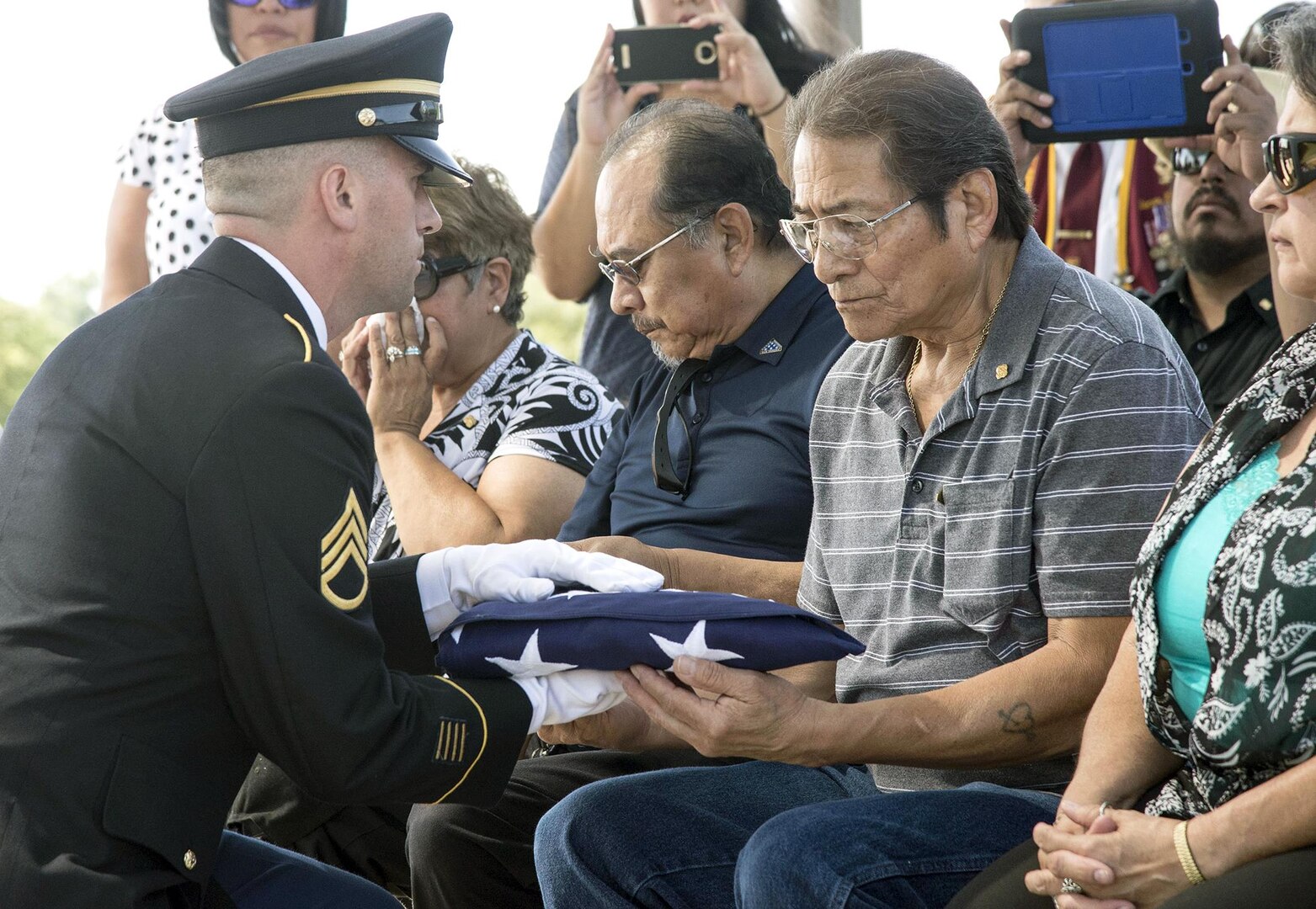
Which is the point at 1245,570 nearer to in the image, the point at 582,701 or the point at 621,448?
the point at 582,701

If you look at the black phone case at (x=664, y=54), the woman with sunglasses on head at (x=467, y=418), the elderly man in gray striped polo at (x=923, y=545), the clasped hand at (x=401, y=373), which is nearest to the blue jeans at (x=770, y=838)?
the elderly man in gray striped polo at (x=923, y=545)

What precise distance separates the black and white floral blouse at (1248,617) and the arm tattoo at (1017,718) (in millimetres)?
195

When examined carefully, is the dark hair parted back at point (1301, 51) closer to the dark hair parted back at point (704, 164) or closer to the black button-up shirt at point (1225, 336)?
the dark hair parted back at point (704, 164)

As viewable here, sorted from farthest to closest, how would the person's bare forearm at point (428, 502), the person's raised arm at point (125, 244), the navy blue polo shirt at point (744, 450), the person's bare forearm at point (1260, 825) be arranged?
the person's raised arm at point (125, 244) < the person's bare forearm at point (428, 502) < the navy blue polo shirt at point (744, 450) < the person's bare forearm at point (1260, 825)

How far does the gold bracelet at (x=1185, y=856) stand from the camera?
65.9 inches

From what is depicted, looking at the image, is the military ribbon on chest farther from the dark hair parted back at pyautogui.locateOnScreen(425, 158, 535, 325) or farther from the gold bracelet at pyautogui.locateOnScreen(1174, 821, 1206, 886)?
the dark hair parted back at pyautogui.locateOnScreen(425, 158, 535, 325)

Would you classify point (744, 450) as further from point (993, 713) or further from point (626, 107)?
point (626, 107)

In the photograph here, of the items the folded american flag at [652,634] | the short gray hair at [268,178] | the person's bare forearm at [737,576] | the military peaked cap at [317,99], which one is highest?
the military peaked cap at [317,99]

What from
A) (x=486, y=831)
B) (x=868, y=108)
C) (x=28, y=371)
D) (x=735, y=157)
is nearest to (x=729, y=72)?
(x=735, y=157)

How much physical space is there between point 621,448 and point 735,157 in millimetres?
639

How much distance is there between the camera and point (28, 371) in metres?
5.38

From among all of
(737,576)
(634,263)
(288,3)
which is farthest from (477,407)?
(288,3)

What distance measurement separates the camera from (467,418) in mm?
3348

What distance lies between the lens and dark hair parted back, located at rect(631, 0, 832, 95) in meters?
3.74
